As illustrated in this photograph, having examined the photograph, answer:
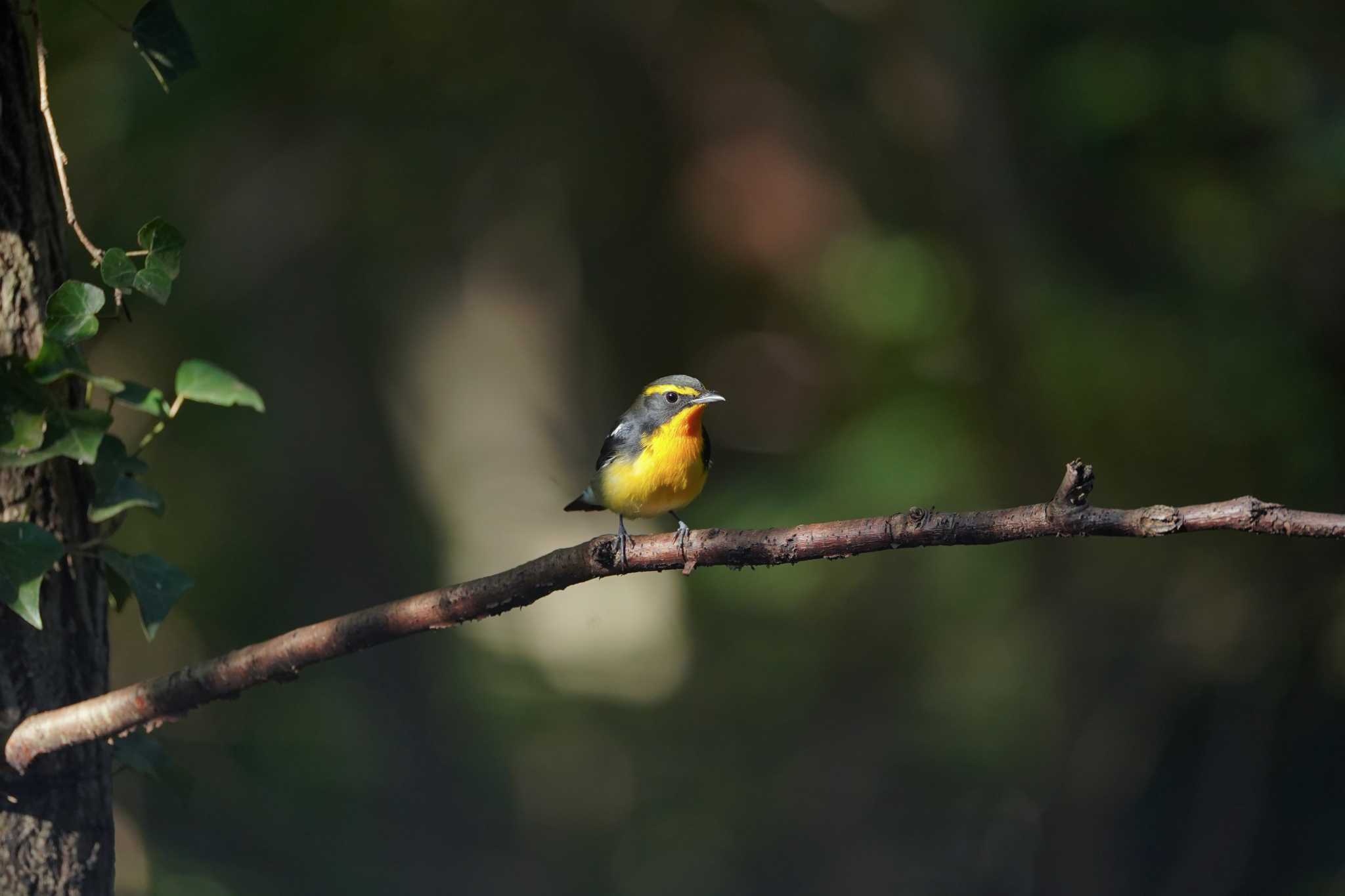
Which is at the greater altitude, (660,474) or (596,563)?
(660,474)

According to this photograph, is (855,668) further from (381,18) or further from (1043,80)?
(381,18)

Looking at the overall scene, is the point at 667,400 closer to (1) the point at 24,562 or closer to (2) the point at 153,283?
(2) the point at 153,283

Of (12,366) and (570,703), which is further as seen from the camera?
(570,703)

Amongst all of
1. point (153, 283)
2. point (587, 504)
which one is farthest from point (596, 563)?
point (587, 504)

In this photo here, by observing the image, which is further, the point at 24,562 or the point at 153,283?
the point at 153,283

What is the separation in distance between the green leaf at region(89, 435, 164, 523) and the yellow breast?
1.62m

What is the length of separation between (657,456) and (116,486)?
1722 millimetres

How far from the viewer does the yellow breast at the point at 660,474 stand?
344 cm

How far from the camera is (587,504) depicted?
3.90 metres

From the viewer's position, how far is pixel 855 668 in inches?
272

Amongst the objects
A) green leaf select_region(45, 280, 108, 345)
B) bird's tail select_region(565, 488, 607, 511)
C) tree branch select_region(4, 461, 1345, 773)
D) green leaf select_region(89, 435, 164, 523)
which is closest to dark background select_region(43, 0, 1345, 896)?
bird's tail select_region(565, 488, 607, 511)

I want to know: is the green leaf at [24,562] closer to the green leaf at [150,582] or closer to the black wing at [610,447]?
the green leaf at [150,582]

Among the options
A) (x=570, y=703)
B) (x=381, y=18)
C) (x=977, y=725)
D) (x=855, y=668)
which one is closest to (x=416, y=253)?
(x=381, y=18)

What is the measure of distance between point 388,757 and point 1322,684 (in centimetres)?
543
